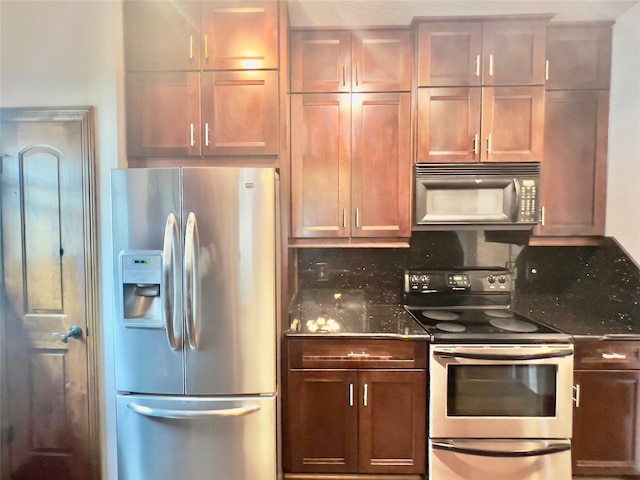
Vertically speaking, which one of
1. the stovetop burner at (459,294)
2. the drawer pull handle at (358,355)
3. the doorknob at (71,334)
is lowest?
the drawer pull handle at (358,355)

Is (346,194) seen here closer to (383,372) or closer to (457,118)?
(457,118)

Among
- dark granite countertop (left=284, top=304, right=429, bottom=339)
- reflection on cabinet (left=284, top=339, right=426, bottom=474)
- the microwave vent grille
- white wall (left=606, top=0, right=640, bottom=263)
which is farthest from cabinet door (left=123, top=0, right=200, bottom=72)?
white wall (left=606, top=0, right=640, bottom=263)

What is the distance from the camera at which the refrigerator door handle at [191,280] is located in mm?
1684

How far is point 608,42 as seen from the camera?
217 cm

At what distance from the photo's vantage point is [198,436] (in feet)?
5.81

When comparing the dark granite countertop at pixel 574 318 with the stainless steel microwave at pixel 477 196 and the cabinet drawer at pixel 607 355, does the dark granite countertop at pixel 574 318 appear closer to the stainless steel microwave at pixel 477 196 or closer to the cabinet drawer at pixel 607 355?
the cabinet drawer at pixel 607 355

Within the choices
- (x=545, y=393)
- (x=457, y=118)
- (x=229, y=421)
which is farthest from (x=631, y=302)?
(x=229, y=421)

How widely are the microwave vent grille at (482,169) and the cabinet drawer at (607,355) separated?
37.7 inches

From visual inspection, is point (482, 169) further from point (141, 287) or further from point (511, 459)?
point (141, 287)

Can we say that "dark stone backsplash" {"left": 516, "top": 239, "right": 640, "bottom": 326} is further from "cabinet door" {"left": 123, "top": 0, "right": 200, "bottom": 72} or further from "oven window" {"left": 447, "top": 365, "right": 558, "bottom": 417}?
"cabinet door" {"left": 123, "top": 0, "right": 200, "bottom": 72}

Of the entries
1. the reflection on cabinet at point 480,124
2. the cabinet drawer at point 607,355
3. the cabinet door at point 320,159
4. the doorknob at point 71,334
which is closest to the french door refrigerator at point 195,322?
the doorknob at point 71,334

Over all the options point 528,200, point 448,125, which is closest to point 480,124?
point 448,125

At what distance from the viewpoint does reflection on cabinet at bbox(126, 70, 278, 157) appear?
200 cm

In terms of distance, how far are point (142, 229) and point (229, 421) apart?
99 centimetres
